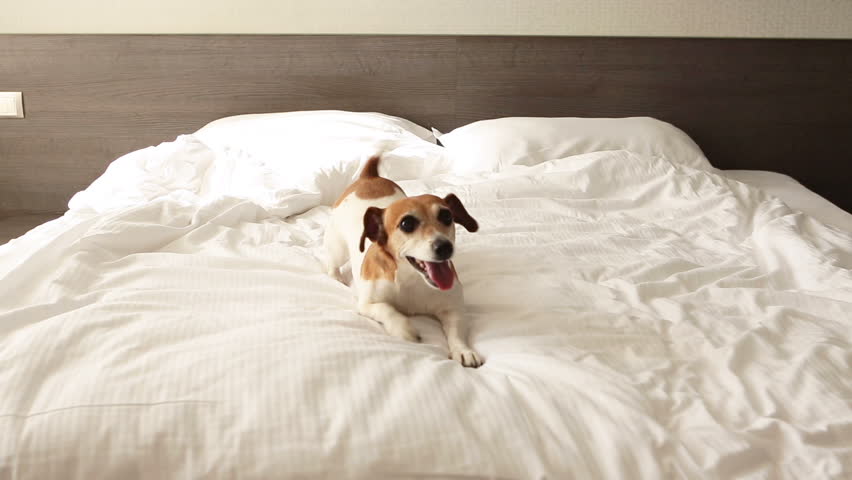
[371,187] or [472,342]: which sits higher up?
[371,187]

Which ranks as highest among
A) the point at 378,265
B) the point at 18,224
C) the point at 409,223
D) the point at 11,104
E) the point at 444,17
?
the point at 444,17

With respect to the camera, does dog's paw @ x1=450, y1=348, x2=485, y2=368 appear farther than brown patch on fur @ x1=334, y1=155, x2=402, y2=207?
No

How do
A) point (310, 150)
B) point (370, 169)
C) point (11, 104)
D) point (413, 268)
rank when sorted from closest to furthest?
point (413, 268)
point (370, 169)
point (310, 150)
point (11, 104)

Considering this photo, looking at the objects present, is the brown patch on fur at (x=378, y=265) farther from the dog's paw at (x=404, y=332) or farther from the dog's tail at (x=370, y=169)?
the dog's tail at (x=370, y=169)

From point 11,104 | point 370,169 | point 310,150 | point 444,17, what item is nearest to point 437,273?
point 370,169

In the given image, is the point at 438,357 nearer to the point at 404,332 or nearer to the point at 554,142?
the point at 404,332

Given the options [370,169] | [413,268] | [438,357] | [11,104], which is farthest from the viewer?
[11,104]

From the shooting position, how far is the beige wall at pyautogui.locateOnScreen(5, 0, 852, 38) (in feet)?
7.50

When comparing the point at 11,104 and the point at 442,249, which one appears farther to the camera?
the point at 11,104

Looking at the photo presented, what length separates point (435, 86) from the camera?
2379 millimetres

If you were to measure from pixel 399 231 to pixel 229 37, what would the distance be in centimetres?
172

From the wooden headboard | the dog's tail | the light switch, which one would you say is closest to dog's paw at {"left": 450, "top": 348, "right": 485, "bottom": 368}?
the dog's tail

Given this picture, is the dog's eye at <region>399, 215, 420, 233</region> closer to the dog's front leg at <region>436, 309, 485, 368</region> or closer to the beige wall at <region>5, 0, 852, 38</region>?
the dog's front leg at <region>436, 309, 485, 368</region>

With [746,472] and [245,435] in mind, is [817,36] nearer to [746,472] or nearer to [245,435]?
[746,472]
